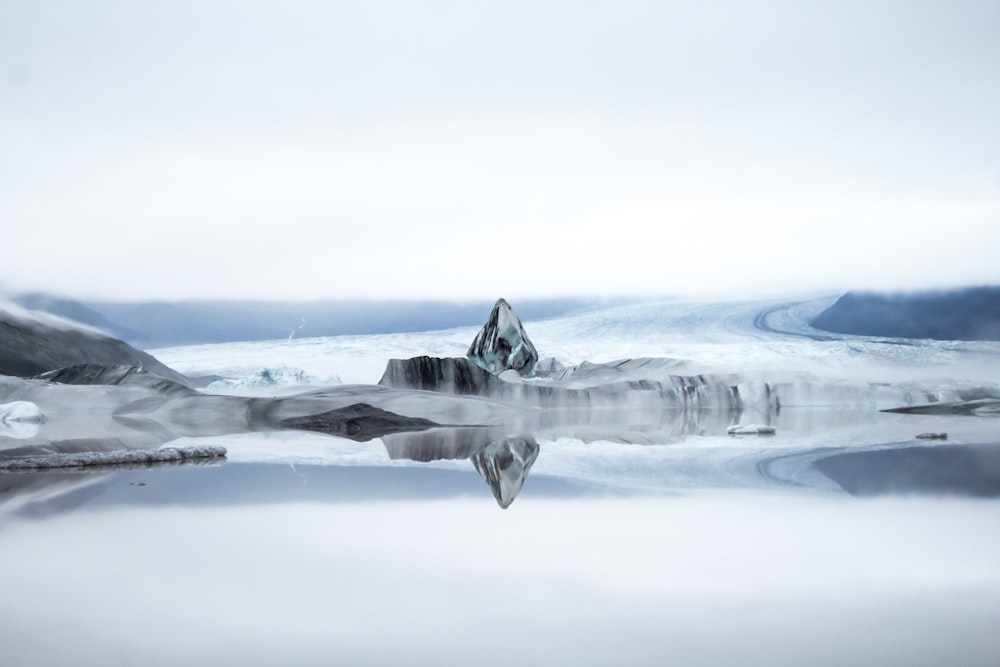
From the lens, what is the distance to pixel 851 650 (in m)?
0.94

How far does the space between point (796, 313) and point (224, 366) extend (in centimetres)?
751

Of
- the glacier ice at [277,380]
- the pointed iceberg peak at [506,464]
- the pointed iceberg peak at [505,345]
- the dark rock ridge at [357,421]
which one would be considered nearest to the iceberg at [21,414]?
the dark rock ridge at [357,421]

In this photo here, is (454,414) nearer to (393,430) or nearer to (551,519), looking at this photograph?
(393,430)

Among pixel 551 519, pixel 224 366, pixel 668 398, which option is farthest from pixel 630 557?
pixel 224 366

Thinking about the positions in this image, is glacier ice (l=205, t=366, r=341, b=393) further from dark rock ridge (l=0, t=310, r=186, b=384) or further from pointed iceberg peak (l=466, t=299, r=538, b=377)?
dark rock ridge (l=0, t=310, r=186, b=384)

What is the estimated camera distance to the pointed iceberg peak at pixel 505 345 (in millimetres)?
9086

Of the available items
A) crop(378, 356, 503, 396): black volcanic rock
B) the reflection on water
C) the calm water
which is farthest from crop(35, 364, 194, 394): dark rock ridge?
the calm water

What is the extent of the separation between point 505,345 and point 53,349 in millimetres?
6013

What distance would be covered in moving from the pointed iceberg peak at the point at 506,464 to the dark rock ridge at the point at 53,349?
8.00 metres

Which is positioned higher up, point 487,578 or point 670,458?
point 487,578

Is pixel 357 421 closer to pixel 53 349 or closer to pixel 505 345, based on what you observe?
pixel 505 345

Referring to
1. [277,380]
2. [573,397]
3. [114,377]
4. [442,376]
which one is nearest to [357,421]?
[442,376]

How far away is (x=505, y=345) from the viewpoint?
909 centimetres

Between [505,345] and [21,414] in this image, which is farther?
[505,345]
